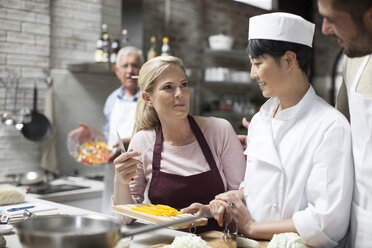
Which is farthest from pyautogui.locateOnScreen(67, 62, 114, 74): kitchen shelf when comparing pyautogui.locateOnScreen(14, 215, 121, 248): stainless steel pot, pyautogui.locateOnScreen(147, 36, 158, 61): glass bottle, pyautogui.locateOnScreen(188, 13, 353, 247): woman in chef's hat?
pyautogui.locateOnScreen(14, 215, 121, 248): stainless steel pot

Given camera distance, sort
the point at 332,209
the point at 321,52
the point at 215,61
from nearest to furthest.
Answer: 1. the point at 332,209
2. the point at 215,61
3. the point at 321,52

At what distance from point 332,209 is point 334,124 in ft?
0.94

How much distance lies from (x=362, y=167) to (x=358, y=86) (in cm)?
29

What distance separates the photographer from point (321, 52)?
307 inches

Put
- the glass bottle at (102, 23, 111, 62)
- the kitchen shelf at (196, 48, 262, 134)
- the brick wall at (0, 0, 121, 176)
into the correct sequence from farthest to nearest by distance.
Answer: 1. the kitchen shelf at (196, 48, 262, 134)
2. the glass bottle at (102, 23, 111, 62)
3. the brick wall at (0, 0, 121, 176)

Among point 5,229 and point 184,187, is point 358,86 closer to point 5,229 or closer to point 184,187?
point 184,187

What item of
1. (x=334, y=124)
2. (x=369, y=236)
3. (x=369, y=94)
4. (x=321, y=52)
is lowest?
(x=369, y=236)

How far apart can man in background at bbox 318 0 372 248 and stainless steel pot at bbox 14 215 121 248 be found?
2.58 feet

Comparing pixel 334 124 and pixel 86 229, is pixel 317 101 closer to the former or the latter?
pixel 334 124

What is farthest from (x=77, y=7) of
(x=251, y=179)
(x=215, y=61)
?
(x=251, y=179)

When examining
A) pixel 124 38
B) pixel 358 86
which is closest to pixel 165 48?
pixel 124 38

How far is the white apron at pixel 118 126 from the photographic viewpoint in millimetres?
3674

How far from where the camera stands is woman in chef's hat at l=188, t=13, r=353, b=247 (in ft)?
4.85

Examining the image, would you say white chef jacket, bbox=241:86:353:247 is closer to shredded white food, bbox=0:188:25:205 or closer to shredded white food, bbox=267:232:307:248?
shredded white food, bbox=267:232:307:248
